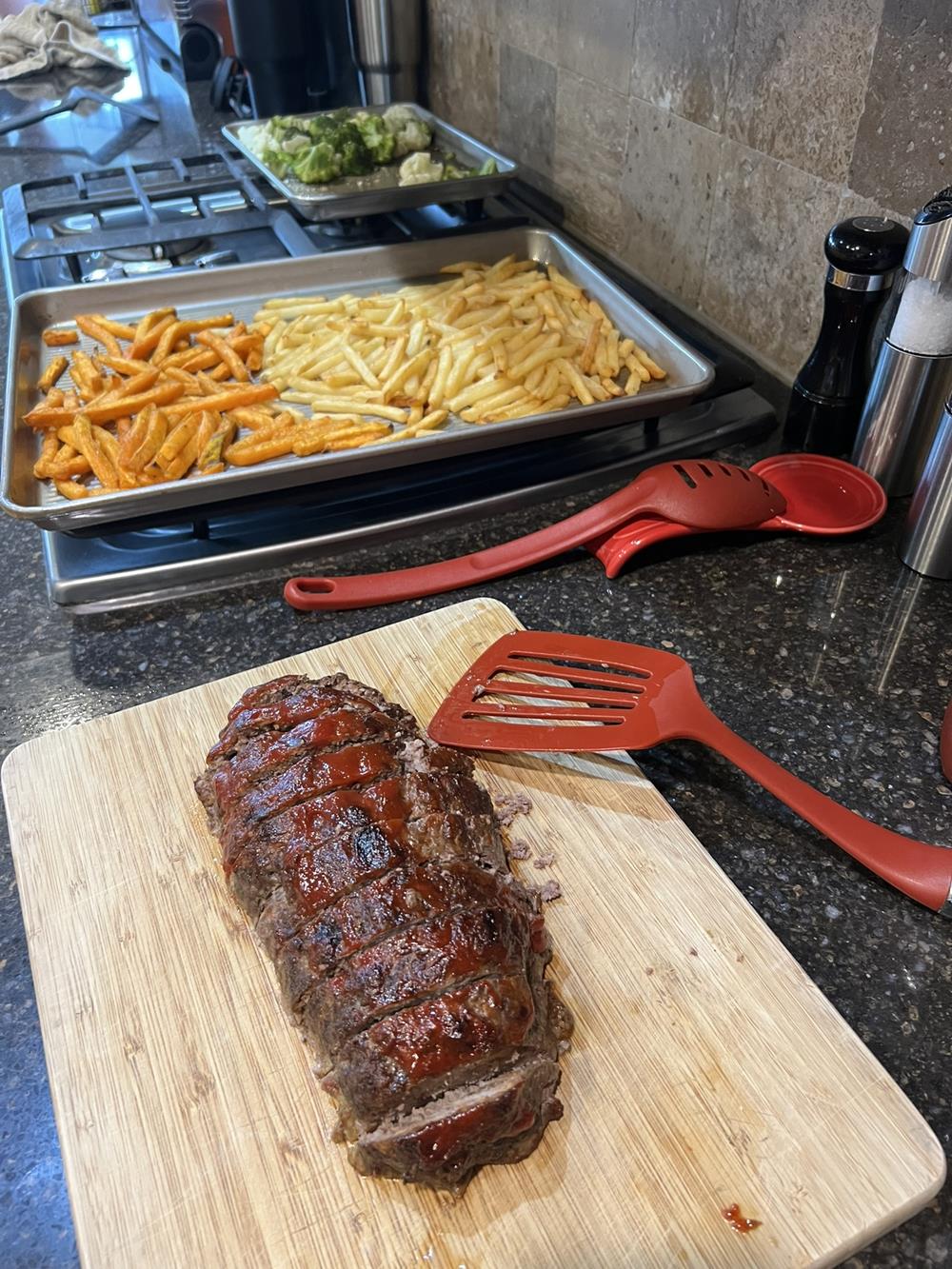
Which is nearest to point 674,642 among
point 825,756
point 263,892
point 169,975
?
point 825,756

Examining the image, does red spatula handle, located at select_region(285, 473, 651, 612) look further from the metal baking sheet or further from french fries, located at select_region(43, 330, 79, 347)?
french fries, located at select_region(43, 330, 79, 347)

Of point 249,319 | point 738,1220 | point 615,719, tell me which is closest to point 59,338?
point 249,319

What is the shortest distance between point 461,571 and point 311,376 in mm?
618

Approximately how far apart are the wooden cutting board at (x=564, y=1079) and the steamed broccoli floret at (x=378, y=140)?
2.00 meters

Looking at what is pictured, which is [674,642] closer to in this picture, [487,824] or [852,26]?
[487,824]

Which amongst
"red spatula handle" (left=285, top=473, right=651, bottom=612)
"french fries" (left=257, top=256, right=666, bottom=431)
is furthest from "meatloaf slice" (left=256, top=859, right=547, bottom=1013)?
"french fries" (left=257, top=256, right=666, bottom=431)

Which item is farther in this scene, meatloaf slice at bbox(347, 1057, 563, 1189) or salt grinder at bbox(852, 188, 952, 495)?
salt grinder at bbox(852, 188, 952, 495)

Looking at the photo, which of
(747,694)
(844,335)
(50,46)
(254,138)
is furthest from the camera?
(50,46)

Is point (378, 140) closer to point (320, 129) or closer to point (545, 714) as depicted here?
point (320, 129)

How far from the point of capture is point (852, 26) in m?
1.49

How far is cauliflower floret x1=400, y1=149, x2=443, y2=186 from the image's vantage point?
2.41 m

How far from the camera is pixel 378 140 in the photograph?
2521 millimetres

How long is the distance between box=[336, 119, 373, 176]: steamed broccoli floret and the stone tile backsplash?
48cm

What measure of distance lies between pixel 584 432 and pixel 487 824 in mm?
891
